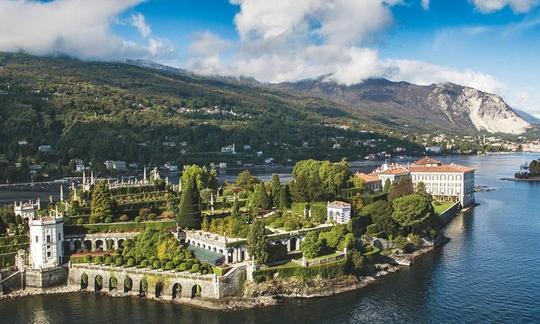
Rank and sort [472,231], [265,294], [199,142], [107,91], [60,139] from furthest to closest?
[107,91]
[199,142]
[60,139]
[472,231]
[265,294]

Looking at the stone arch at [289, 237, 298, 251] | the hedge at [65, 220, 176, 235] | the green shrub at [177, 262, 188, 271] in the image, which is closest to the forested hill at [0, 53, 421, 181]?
the hedge at [65, 220, 176, 235]

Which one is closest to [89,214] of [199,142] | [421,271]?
[421,271]

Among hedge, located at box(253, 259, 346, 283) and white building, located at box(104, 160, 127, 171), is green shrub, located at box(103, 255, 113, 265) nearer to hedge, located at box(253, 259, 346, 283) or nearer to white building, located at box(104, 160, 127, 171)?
hedge, located at box(253, 259, 346, 283)

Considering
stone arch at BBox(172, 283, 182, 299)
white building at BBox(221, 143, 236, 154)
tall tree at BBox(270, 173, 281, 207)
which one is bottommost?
stone arch at BBox(172, 283, 182, 299)

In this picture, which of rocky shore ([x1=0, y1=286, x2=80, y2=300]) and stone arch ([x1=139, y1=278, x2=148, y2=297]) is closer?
stone arch ([x1=139, y1=278, x2=148, y2=297])

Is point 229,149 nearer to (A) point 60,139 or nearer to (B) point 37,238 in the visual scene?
(A) point 60,139

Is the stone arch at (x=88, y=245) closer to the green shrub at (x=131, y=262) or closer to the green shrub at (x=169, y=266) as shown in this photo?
the green shrub at (x=131, y=262)

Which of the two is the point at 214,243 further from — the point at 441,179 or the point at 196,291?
the point at 441,179

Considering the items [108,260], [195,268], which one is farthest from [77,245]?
[195,268]
